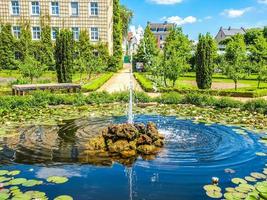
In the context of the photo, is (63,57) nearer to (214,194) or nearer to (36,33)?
(36,33)

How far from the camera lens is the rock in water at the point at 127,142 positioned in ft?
26.7

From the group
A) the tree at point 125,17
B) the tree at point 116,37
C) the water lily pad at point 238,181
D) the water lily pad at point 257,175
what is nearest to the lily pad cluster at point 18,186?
the water lily pad at point 238,181

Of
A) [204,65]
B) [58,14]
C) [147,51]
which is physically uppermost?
[58,14]

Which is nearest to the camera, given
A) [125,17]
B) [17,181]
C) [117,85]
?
[17,181]

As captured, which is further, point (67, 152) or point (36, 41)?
point (36, 41)

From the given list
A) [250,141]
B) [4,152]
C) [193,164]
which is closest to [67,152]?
[4,152]

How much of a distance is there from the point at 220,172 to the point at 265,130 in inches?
162

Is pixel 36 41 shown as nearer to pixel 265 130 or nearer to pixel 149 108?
pixel 149 108

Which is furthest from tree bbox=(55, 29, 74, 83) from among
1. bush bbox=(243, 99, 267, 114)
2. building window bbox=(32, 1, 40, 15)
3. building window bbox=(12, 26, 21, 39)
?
building window bbox=(12, 26, 21, 39)

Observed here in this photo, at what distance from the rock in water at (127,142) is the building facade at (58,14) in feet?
95.7

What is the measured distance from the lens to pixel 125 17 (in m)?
69.2

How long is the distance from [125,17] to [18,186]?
6586 cm

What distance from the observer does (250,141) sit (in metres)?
9.12

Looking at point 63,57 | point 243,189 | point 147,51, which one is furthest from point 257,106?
point 147,51
